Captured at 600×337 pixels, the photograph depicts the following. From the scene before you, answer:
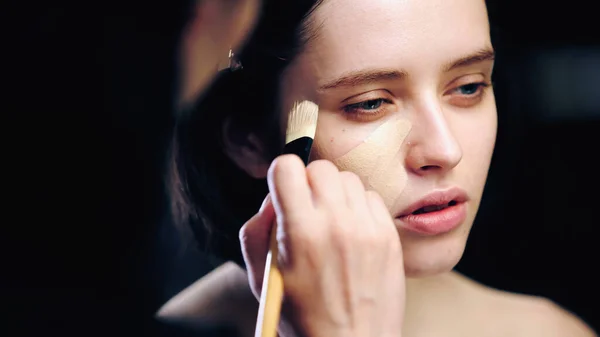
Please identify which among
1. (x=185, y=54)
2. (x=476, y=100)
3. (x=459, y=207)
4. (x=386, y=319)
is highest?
(x=185, y=54)

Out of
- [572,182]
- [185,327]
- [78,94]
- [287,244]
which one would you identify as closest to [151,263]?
[185,327]

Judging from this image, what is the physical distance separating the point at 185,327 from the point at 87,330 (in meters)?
0.15

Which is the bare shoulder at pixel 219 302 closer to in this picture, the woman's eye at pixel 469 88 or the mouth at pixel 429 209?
the mouth at pixel 429 209

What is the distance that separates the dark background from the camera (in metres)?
0.76

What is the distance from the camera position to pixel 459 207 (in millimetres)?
751

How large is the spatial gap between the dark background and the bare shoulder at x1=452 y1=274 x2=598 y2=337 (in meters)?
0.21

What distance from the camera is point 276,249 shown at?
601 millimetres

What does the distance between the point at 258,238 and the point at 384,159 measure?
0.17 meters

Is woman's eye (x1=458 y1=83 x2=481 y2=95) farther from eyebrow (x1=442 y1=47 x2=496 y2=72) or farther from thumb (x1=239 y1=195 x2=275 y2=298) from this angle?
thumb (x1=239 y1=195 x2=275 y2=298)

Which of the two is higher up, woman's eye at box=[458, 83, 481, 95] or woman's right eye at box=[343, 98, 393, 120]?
woman's eye at box=[458, 83, 481, 95]

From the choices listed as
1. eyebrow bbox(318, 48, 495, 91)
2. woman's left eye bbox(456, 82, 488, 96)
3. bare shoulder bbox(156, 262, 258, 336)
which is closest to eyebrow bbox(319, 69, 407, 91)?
eyebrow bbox(318, 48, 495, 91)

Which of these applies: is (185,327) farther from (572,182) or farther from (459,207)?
(572,182)

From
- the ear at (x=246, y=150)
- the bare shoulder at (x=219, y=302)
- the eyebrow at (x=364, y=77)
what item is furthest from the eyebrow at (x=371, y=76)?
the bare shoulder at (x=219, y=302)

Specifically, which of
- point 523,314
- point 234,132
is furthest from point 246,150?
point 523,314
